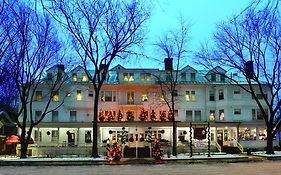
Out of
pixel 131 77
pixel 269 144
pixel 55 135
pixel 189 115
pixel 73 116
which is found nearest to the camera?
pixel 269 144

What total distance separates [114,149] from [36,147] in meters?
16.3

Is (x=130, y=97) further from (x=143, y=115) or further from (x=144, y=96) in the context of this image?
(x=143, y=115)

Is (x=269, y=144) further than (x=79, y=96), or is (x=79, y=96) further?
(x=79, y=96)

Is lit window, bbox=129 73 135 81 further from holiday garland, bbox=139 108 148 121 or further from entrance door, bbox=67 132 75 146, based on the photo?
entrance door, bbox=67 132 75 146

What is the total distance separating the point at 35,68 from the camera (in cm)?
4000

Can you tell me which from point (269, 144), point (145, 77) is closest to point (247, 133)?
point (269, 144)

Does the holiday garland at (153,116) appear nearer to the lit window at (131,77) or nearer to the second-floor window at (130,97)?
the second-floor window at (130,97)

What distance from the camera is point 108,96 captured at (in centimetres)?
5688

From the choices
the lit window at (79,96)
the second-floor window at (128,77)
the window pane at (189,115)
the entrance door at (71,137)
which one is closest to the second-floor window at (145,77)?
the second-floor window at (128,77)

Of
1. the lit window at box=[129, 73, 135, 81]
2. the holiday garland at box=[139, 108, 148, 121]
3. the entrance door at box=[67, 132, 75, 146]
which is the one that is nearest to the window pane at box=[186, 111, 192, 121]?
the holiday garland at box=[139, 108, 148, 121]

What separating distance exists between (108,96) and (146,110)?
568 centimetres

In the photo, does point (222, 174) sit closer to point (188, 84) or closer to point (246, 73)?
point (246, 73)

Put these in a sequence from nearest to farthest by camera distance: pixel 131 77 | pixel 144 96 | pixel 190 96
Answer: pixel 144 96 → pixel 131 77 → pixel 190 96

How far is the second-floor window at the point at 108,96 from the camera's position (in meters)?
56.8
